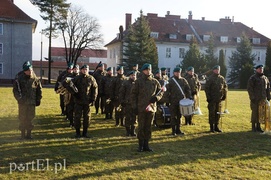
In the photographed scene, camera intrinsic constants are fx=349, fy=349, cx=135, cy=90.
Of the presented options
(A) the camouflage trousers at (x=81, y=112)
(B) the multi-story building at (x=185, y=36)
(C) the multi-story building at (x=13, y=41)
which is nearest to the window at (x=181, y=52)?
(B) the multi-story building at (x=185, y=36)

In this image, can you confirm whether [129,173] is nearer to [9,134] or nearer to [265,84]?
[9,134]

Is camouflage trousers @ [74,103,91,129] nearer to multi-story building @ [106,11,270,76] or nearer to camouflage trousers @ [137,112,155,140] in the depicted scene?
camouflage trousers @ [137,112,155,140]

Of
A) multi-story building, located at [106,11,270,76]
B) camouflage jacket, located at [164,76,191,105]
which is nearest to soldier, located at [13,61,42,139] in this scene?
camouflage jacket, located at [164,76,191,105]

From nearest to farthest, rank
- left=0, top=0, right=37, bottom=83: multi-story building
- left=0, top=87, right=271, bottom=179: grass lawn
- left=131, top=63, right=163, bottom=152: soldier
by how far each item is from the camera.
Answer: left=0, top=87, right=271, bottom=179: grass lawn → left=131, top=63, right=163, bottom=152: soldier → left=0, top=0, right=37, bottom=83: multi-story building

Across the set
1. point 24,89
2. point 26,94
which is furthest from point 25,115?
point 24,89

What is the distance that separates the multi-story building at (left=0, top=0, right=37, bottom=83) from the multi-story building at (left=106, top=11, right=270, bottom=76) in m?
16.2

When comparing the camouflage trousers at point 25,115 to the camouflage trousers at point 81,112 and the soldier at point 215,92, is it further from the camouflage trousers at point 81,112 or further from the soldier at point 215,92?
the soldier at point 215,92

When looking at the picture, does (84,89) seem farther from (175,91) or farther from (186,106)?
(186,106)

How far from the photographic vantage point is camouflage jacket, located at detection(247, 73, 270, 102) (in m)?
12.1

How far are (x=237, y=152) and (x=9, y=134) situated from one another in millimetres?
6807

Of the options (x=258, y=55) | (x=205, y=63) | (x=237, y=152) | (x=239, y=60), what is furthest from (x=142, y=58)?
(x=237, y=152)

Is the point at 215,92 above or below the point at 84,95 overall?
above

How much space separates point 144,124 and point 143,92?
2.71 feet

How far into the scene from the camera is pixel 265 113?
12.0 meters
